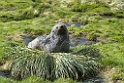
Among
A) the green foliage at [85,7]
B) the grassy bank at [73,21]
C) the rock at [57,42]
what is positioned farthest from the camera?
the green foliage at [85,7]

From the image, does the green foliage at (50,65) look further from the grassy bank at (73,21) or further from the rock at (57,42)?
the grassy bank at (73,21)

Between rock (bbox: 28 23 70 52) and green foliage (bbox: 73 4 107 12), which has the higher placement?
rock (bbox: 28 23 70 52)

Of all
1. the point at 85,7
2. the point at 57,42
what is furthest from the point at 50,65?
the point at 85,7

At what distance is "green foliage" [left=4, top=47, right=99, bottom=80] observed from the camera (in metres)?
19.3

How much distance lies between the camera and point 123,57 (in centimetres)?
2277

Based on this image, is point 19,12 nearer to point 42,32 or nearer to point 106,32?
point 42,32

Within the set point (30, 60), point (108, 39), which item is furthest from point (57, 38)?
point (108, 39)

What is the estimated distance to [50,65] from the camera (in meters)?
19.7

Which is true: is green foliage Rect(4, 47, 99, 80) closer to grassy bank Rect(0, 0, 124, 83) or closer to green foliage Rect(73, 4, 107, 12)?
grassy bank Rect(0, 0, 124, 83)

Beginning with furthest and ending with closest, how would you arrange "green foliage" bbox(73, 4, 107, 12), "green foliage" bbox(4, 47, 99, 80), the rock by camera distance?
"green foliage" bbox(73, 4, 107, 12), the rock, "green foliage" bbox(4, 47, 99, 80)

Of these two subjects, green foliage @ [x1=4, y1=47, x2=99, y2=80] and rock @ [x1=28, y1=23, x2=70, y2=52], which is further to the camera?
rock @ [x1=28, y1=23, x2=70, y2=52]

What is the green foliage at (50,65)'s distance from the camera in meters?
19.3

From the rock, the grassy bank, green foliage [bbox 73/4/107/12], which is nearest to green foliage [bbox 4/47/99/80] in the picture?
the rock

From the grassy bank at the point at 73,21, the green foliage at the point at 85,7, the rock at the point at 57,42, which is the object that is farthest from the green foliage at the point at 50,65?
the green foliage at the point at 85,7
